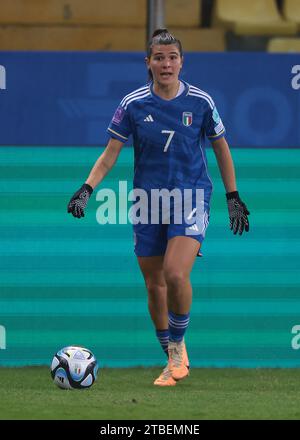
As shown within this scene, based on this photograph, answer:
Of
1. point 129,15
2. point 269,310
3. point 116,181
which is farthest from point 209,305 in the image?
point 129,15

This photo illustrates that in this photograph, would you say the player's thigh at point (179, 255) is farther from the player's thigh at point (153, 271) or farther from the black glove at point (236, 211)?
the black glove at point (236, 211)

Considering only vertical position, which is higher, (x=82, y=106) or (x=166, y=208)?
(x=82, y=106)

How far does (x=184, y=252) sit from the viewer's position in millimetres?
7293

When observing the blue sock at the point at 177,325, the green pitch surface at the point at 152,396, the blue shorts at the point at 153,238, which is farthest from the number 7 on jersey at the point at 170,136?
the green pitch surface at the point at 152,396

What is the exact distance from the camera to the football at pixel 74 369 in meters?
7.14

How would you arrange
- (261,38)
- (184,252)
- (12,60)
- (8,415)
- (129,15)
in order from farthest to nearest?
(261,38), (129,15), (12,60), (184,252), (8,415)

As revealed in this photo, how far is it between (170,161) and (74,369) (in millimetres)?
1298

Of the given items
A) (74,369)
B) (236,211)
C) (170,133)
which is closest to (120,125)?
(170,133)

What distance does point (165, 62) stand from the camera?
7363mm

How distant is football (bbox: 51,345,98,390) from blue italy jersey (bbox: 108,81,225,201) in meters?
1.04

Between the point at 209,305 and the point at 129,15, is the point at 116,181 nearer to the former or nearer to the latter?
the point at 209,305

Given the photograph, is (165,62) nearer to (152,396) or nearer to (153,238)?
(153,238)

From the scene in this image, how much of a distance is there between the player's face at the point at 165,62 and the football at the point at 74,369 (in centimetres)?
160

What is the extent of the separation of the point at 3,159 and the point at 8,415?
2.77m
